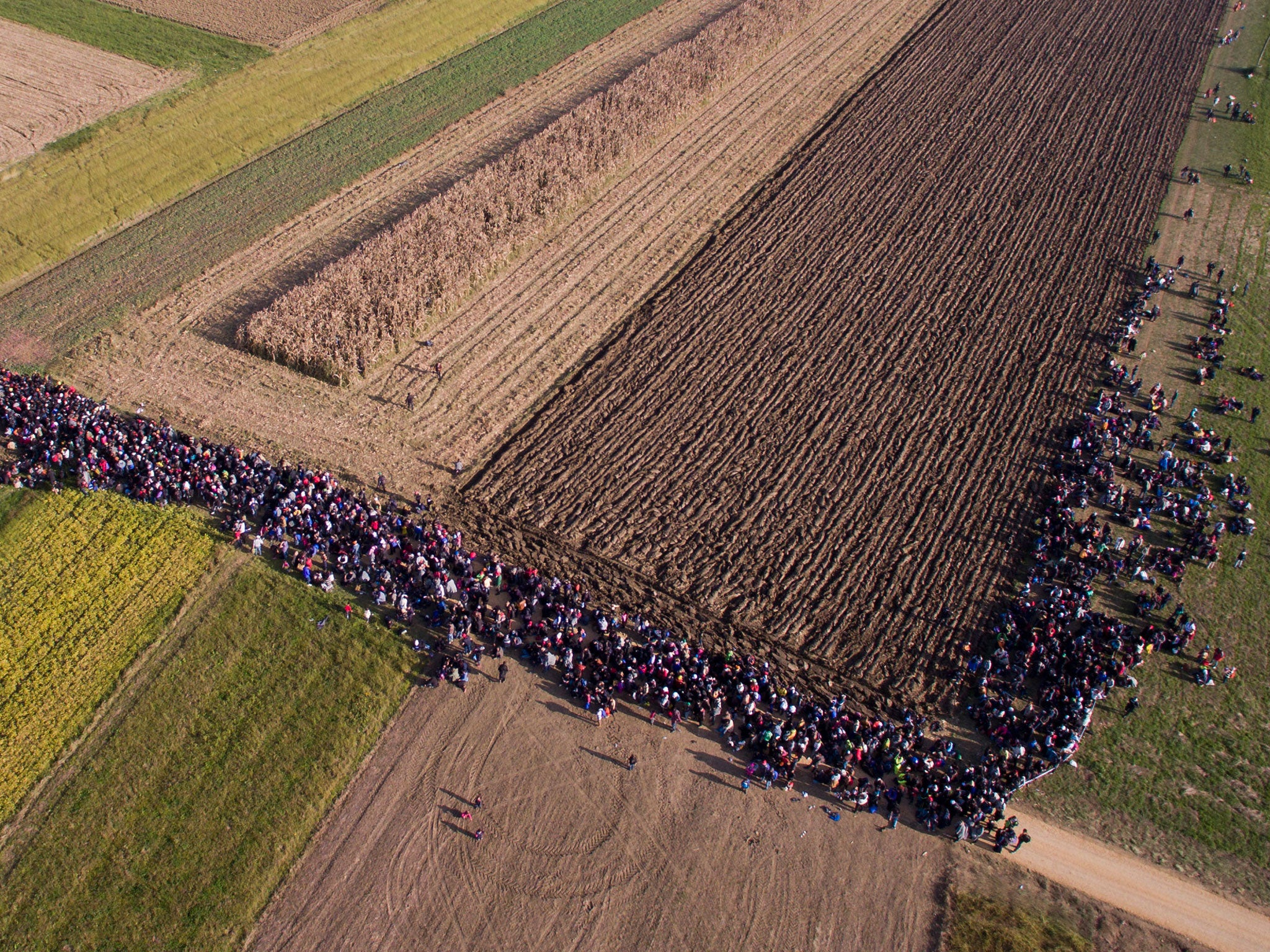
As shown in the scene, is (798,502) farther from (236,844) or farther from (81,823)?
(81,823)

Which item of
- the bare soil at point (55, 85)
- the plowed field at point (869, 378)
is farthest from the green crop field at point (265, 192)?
the plowed field at point (869, 378)

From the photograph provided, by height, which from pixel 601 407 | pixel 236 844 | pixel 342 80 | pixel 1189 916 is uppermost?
pixel 342 80

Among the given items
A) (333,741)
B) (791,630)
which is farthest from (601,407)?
(333,741)

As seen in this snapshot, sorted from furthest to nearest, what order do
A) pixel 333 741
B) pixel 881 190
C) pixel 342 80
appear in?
pixel 342 80 → pixel 881 190 → pixel 333 741

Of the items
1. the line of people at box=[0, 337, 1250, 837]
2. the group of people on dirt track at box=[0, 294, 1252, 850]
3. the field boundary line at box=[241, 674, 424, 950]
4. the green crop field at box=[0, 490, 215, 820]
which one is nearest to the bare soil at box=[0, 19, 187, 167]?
the line of people at box=[0, 337, 1250, 837]

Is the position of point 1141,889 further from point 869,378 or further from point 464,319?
point 464,319

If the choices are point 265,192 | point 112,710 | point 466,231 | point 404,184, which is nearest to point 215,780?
point 112,710
